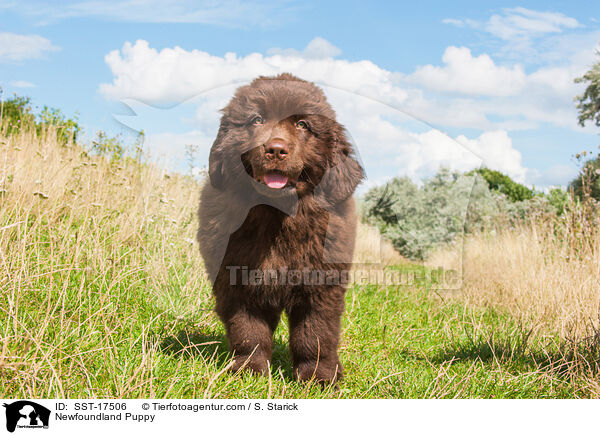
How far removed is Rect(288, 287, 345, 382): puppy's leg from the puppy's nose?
91 centimetres

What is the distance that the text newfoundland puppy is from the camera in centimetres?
262

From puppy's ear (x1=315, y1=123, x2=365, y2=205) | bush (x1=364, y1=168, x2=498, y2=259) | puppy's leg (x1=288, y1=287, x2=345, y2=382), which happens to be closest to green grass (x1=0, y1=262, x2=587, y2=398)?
puppy's leg (x1=288, y1=287, x2=345, y2=382)

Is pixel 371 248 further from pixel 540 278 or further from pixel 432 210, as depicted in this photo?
pixel 540 278

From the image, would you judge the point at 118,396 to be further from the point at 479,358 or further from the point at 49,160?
the point at 49,160

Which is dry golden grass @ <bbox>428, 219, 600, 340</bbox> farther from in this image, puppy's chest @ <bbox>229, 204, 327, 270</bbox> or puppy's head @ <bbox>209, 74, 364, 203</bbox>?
puppy's head @ <bbox>209, 74, 364, 203</bbox>

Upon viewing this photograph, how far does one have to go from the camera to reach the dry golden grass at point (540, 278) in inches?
167

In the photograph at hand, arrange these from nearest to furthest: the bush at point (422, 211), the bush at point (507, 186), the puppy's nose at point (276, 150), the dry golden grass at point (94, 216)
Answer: the puppy's nose at point (276, 150) → the dry golden grass at point (94, 216) → the bush at point (422, 211) → the bush at point (507, 186)

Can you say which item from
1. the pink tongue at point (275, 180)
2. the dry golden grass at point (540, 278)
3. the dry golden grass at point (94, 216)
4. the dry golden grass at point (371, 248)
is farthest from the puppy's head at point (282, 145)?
the dry golden grass at point (371, 248)

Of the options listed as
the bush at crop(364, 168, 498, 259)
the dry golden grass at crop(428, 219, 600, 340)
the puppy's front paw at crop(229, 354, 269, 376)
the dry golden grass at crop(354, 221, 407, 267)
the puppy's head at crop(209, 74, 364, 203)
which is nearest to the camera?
the puppy's head at crop(209, 74, 364, 203)

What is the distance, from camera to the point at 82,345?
279 cm

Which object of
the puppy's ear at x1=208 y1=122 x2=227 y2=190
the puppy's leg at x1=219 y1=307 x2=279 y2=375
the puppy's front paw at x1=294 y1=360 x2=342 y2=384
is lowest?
the puppy's front paw at x1=294 y1=360 x2=342 y2=384

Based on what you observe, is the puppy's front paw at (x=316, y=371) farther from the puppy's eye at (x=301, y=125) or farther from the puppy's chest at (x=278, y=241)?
the puppy's eye at (x=301, y=125)
